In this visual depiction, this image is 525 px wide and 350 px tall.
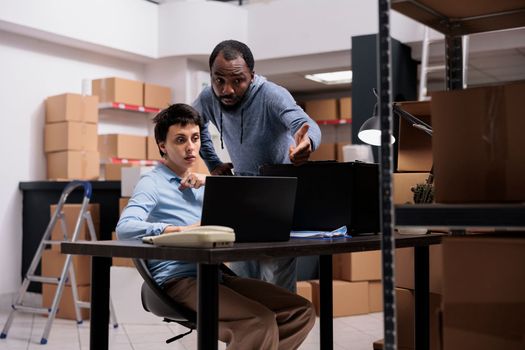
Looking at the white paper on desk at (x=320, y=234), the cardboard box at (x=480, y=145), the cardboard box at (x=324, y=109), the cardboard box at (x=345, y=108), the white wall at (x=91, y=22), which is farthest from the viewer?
the cardboard box at (x=324, y=109)

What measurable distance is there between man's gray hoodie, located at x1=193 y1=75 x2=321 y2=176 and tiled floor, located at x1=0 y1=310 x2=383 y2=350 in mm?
1504

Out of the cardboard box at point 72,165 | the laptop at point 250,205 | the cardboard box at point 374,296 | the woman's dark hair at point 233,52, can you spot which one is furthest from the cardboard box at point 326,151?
the laptop at point 250,205

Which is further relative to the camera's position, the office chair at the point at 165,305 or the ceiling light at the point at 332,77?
the ceiling light at the point at 332,77

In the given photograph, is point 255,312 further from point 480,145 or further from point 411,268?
point 411,268

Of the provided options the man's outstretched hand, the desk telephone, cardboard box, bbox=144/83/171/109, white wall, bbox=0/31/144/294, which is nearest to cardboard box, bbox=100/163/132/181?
white wall, bbox=0/31/144/294

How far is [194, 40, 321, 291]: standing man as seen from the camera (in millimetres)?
2508

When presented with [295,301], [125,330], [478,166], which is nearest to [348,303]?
[125,330]

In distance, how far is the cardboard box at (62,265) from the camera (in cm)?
511

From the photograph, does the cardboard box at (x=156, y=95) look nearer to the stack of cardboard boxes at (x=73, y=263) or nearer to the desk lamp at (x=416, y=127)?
the stack of cardboard boxes at (x=73, y=263)

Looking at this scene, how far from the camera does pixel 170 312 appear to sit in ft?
7.14

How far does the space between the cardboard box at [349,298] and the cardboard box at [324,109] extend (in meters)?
4.07

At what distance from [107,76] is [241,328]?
605 centimetres

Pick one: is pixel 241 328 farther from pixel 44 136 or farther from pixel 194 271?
pixel 44 136

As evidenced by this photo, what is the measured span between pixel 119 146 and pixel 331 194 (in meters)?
5.19
